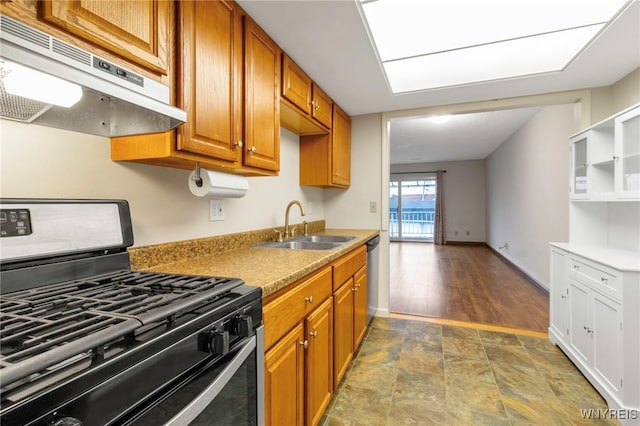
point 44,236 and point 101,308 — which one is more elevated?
point 44,236

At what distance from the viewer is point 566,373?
200cm

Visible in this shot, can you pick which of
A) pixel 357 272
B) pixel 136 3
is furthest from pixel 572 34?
pixel 136 3

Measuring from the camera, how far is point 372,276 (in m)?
2.79

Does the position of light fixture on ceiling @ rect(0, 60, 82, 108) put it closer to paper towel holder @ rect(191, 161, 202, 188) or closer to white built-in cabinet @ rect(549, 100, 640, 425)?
paper towel holder @ rect(191, 161, 202, 188)

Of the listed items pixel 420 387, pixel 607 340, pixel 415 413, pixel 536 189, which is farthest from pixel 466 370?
pixel 536 189

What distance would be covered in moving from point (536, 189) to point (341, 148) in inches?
126

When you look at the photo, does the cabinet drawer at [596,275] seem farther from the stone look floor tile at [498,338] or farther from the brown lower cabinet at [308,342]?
the brown lower cabinet at [308,342]

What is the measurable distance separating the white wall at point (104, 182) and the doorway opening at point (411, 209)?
7.61 m

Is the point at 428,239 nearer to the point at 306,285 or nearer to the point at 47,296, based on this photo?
the point at 306,285

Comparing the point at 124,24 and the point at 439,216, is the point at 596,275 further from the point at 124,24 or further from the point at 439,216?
the point at 439,216

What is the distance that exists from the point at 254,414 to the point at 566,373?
220 cm

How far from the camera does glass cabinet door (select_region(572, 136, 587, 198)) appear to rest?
2287 mm

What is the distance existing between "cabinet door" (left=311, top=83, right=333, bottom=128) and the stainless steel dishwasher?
1119 mm

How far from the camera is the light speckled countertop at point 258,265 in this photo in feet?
3.63
